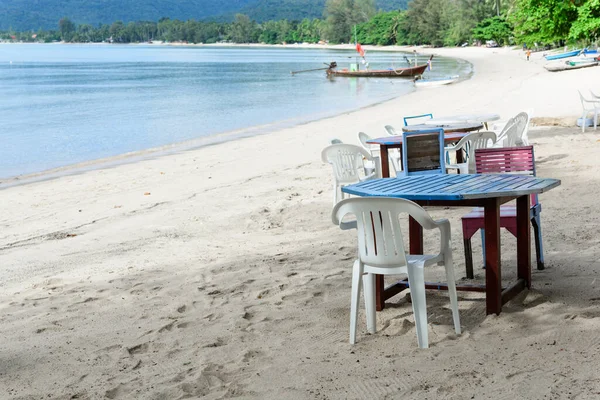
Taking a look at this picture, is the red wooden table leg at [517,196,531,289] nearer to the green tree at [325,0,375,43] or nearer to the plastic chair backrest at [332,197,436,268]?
the plastic chair backrest at [332,197,436,268]

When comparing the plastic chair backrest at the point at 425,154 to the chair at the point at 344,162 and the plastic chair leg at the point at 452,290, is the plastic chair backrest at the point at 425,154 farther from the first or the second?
the plastic chair leg at the point at 452,290

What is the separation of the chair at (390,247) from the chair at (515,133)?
16.6 feet

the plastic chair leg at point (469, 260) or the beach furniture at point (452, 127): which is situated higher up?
the beach furniture at point (452, 127)

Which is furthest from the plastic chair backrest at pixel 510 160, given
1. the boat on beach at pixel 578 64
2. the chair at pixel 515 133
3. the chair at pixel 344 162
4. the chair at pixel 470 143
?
the boat on beach at pixel 578 64

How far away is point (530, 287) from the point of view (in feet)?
16.0

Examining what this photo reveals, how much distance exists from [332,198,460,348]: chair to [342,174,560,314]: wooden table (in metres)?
0.24

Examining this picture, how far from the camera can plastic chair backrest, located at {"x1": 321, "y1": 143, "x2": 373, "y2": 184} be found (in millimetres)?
Answer: 7910

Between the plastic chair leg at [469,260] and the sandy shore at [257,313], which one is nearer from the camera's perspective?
the sandy shore at [257,313]

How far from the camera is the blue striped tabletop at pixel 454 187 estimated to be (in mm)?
4094

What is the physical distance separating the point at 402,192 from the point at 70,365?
6.80ft

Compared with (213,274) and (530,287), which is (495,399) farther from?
(213,274)

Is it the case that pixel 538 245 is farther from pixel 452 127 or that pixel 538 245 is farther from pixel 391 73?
pixel 391 73

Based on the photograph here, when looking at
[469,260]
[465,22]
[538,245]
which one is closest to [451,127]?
[538,245]

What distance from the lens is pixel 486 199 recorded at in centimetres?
422
